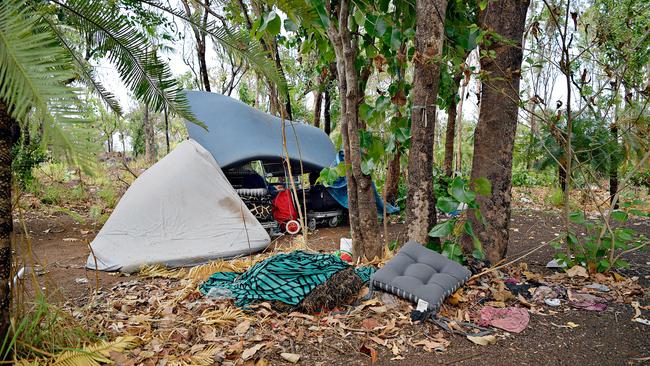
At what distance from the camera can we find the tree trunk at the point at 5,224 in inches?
69.7

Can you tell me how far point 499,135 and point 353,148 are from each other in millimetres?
1208

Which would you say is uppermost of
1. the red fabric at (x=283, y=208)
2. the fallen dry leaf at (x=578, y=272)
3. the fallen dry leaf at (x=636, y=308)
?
the red fabric at (x=283, y=208)

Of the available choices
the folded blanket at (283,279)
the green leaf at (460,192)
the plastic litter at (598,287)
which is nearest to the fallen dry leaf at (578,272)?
the plastic litter at (598,287)

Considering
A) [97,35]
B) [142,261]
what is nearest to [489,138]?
[97,35]

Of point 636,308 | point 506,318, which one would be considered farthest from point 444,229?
point 636,308

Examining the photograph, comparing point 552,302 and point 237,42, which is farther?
point 552,302

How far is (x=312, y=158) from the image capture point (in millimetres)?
6613

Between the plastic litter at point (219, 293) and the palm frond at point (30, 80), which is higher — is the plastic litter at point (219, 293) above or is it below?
below

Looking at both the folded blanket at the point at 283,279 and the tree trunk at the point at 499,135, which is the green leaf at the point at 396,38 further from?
the folded blanket at the point at 283,279

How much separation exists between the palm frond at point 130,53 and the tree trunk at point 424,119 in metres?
1.68

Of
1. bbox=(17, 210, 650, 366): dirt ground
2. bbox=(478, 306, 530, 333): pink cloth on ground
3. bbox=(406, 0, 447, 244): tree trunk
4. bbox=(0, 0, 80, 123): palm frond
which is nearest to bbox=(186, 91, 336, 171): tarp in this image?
bbox=(17, 210, 650, 366): dirt ground

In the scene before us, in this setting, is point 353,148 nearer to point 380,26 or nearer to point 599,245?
point 380,26

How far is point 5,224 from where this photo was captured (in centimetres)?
180

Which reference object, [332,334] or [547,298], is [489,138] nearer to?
Answer: [547,298]
